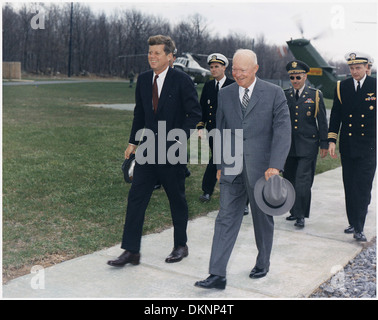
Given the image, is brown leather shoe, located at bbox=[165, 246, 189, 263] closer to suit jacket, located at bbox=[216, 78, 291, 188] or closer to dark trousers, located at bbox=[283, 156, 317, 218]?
suit jacket, located at bbox=[216, 78, 291, 188]

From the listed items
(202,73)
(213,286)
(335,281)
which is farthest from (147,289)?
(202,73)

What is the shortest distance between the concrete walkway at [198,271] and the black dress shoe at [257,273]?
0.04 meters

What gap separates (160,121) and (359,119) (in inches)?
93.1

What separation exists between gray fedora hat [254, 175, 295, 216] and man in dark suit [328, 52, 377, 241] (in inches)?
71.6

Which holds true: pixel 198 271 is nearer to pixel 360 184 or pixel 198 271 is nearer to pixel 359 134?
pixel 360 184

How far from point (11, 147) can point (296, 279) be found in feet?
26.9

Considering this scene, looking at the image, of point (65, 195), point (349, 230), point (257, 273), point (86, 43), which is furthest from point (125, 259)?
point (86, 43)

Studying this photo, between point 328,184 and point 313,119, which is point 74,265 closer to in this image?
point 313,119

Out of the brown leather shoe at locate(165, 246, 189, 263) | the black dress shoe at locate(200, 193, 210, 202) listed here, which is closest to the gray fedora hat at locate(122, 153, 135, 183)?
the brown leather shoe at locate(165, 246, 189, 263)

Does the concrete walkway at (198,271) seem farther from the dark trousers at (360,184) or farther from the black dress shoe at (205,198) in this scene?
the black dress shoe at (205,198)

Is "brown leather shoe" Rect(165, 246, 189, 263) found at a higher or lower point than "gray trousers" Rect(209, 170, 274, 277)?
lower

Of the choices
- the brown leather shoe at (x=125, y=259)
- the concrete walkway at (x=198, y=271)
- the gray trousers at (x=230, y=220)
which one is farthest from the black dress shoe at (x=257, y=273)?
the brown leather shoe at (x=125, y=259)

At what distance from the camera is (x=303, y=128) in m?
5.75

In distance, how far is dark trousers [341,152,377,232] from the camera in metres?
5.30
